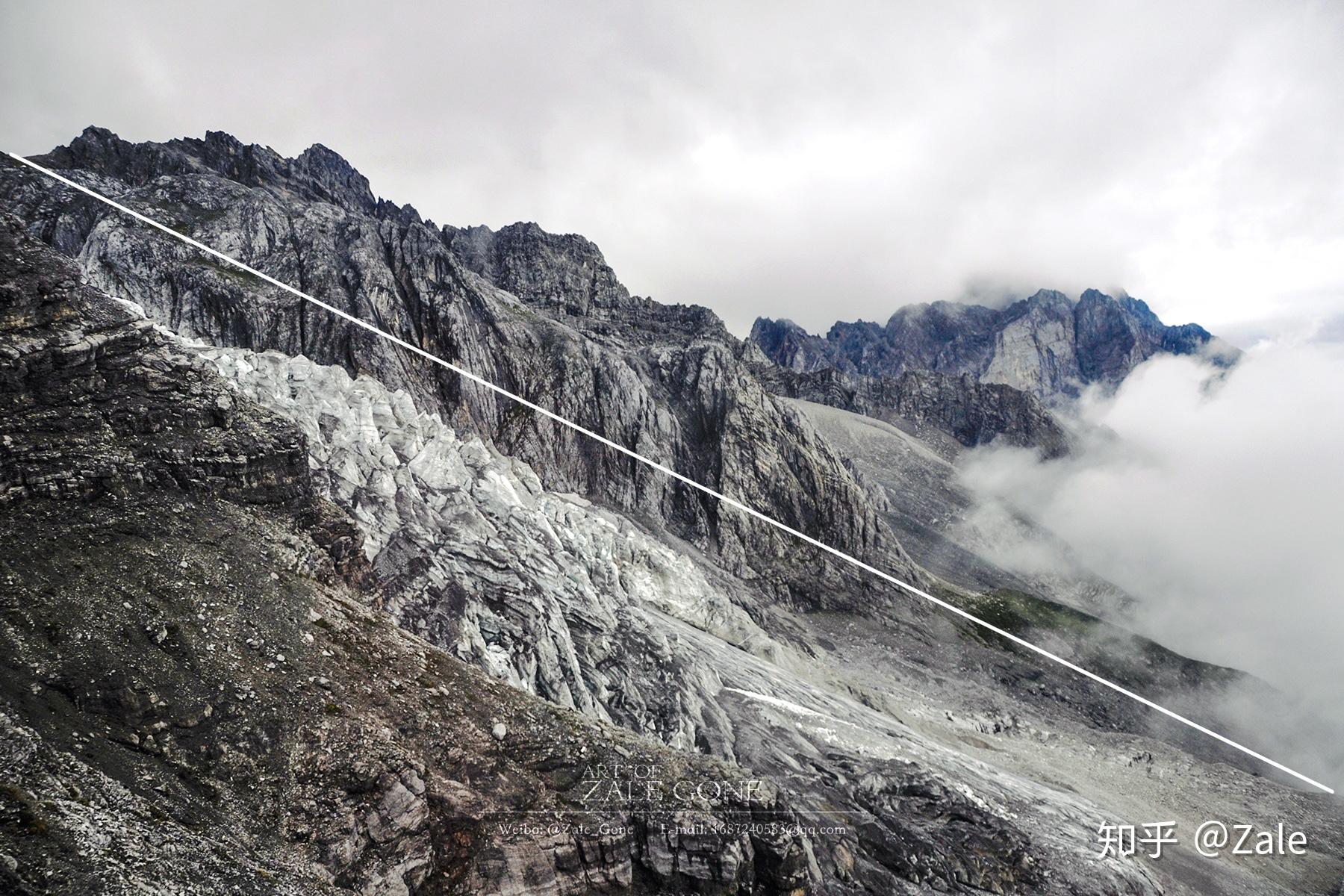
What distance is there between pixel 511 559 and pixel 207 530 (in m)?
22.7

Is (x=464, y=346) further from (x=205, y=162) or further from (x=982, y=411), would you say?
(x=982, y=411)

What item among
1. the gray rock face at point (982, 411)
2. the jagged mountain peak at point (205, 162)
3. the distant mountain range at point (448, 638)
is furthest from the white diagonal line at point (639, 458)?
the gray rock face at point (982, 411)

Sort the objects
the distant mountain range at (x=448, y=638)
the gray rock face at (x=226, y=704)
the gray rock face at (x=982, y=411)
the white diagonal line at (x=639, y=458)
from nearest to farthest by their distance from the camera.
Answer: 1. the gray rock face at (x=226, y=704)
2. the distant mountain range at (x=448, y=638)
3. the white diagonal line at (x=639, y=458)
4. the gray rock face at (x=982, y=411)

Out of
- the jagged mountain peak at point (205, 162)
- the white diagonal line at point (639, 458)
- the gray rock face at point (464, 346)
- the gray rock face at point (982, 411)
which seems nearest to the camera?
the white diagonal line at point (639, 458)

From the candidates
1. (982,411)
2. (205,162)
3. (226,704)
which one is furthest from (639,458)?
(982,411)

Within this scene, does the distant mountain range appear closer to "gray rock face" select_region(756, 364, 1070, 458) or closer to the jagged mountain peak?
the jagged mountain peak

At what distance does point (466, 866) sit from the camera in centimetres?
2053

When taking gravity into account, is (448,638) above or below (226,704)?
below

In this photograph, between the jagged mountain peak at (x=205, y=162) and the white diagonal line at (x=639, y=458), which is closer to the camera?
the white diagonal line at (x=639, y=458)

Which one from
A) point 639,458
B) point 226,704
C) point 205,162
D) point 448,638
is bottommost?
point 448,638

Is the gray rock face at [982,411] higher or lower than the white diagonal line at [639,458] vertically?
higher

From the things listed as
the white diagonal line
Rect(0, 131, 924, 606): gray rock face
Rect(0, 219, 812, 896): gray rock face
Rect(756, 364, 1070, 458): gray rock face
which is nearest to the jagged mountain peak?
Rect(0, 131, 924, 606): gray rock face

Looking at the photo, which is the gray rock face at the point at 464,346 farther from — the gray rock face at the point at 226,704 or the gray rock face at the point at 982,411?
the gray rock face at the point at 982,411

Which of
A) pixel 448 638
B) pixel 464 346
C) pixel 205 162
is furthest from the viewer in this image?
pixel 205 162
